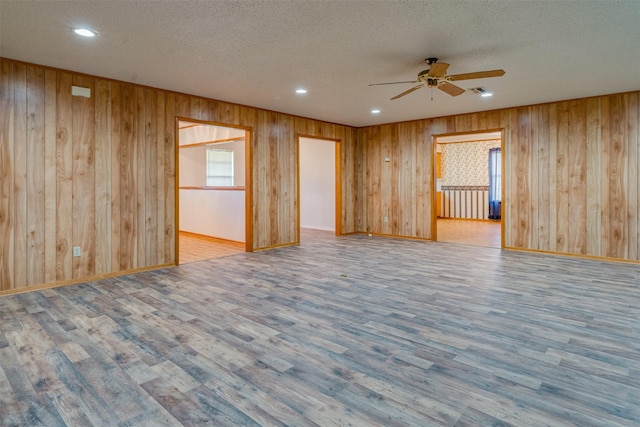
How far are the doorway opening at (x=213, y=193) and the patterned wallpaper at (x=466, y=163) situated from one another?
23.2 feet

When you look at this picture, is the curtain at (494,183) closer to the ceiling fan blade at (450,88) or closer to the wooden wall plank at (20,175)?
the ceiling fan blade at (450,88)

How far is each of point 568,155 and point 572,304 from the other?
3251mm

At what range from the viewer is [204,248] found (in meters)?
6.61

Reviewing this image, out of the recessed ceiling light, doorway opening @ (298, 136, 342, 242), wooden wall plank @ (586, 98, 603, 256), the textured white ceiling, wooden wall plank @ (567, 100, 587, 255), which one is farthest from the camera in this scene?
doorway opening @ (298, 136, 342, 242)

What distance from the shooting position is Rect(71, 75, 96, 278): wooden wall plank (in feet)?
13.9

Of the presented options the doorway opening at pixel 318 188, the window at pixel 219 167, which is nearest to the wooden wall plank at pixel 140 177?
the doorway opening at pixel 318 188

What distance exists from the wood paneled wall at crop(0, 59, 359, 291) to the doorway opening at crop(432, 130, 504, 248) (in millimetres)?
7937

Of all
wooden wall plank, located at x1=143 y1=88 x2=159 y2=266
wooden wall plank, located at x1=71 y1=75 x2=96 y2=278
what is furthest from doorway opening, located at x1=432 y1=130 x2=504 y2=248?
wooden wall plank, located at x1=71 y1=75 x2=96 y2=278

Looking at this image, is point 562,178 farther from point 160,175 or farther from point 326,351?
point 160,175

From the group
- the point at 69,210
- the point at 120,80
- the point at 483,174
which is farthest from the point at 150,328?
the point at 483,174

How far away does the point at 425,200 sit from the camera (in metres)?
7.32

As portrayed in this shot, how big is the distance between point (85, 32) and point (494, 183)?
427 inches

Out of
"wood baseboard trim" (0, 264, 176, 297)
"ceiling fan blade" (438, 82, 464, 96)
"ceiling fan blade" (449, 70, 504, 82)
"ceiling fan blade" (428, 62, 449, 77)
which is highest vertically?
"ceiling fan blade" (428, 62, 449, 77)

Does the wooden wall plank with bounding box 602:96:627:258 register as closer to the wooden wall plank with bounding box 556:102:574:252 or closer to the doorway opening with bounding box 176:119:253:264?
the wooden wall plank with bounding box 556:102:574:252
